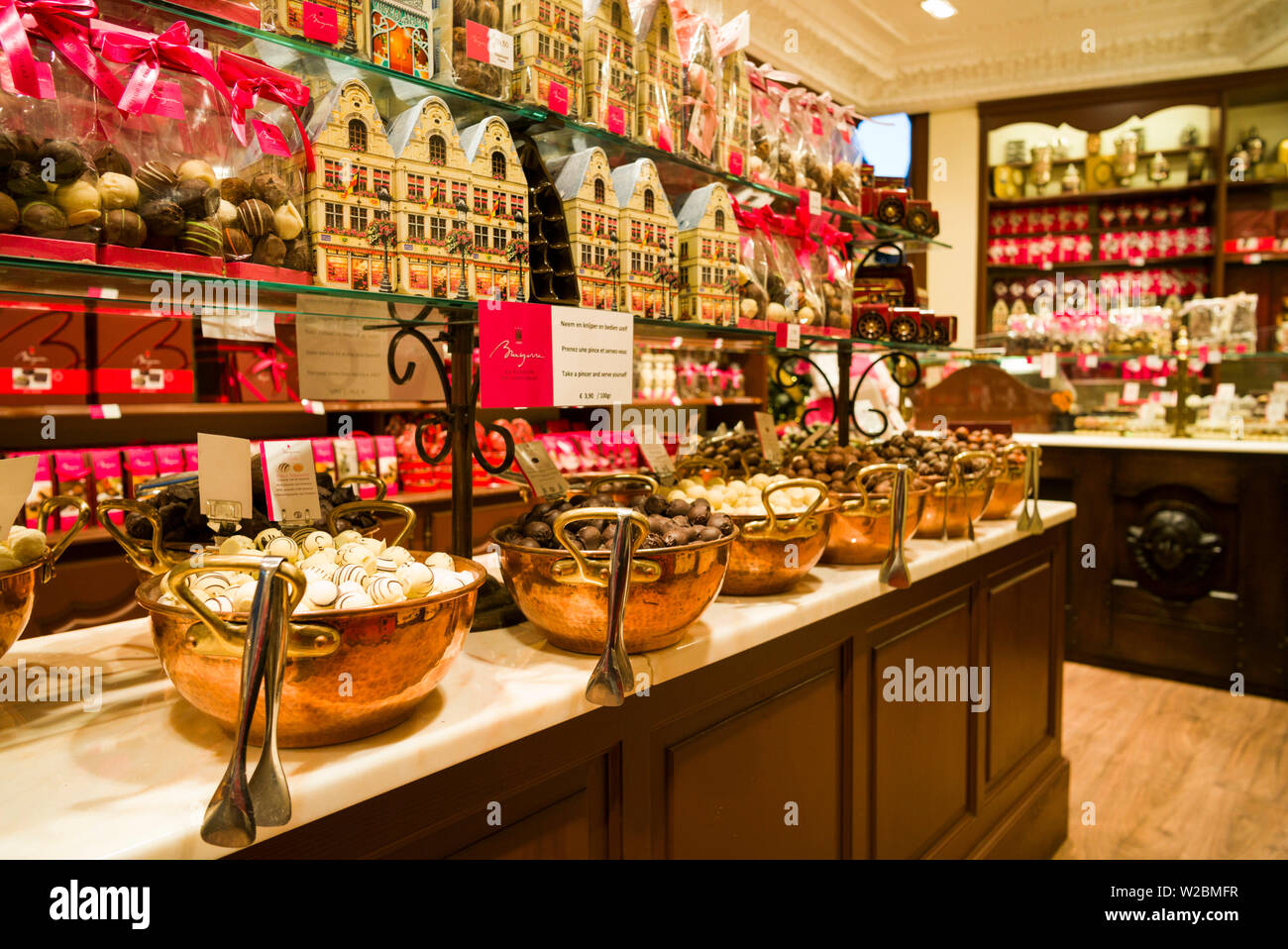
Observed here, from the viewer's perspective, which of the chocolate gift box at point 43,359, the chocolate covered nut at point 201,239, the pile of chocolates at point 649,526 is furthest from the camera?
the chocolate gift box at point 43,359

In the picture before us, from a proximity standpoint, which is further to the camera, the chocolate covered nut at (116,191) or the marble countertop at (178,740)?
the chocolate covered nut at (116,191)

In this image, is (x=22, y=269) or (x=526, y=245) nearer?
(x=22, y=269)

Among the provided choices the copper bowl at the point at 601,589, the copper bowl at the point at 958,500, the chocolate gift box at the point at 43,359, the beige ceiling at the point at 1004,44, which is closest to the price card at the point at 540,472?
the copper bowl at the point at 601,589

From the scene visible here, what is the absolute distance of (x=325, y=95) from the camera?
1.11 m

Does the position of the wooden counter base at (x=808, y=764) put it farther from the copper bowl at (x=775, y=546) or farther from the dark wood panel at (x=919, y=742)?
the copper bowl at (x=775, y=546)

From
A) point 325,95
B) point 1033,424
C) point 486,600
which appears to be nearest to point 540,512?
point 486,600

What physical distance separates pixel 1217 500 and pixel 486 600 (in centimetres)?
360

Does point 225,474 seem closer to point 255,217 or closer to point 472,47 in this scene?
point 255,217

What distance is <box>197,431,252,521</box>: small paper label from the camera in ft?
3.53

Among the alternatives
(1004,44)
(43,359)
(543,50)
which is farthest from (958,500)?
(1004,44)

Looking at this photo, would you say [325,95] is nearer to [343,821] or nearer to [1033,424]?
[343,821]

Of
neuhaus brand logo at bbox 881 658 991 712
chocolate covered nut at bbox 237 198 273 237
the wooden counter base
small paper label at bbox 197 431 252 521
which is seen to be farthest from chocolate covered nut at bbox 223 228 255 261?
neuhaus brand logo at bbox 881 658 991 712

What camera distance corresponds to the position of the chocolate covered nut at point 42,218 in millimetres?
815

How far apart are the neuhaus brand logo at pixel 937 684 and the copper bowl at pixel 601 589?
28.8 inches
